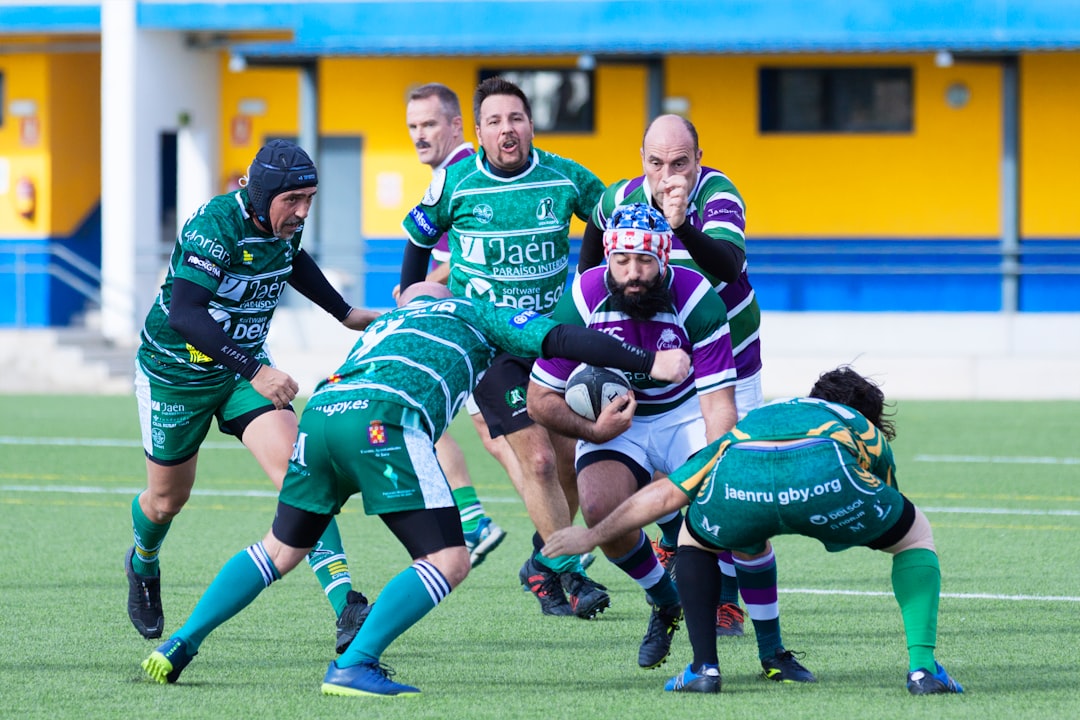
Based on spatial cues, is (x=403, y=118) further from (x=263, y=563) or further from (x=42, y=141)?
(x=263, y=563)

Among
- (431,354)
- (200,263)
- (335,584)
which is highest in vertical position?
(200,263)

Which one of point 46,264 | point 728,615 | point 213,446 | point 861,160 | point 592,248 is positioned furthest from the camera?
point 46,264

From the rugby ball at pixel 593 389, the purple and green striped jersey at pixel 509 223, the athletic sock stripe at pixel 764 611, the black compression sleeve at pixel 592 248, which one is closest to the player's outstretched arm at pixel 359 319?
the purple and green striped jersey at pixel 509 223

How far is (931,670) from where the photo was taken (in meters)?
5.74

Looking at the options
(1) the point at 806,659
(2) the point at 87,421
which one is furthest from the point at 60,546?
(2) the point at 87,421

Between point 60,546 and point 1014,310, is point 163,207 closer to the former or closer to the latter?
point 1014,310

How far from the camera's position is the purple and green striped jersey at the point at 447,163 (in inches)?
346

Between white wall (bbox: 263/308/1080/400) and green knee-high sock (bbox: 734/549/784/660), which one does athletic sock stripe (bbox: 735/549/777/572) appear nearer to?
green knee-high sock (bbox: 734/549/784/660)

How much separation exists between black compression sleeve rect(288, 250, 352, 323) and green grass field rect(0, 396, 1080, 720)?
1301 millimetres

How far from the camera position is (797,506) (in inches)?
218

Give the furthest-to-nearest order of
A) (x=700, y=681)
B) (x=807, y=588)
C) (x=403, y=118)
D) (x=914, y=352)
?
(x=403, y=118)
(x=914, y=352)
(x=807, y=588)
(x=700, y=681)

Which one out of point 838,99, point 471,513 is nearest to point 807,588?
point 471,513

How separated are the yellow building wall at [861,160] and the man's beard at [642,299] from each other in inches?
647

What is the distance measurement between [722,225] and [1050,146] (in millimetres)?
16437
